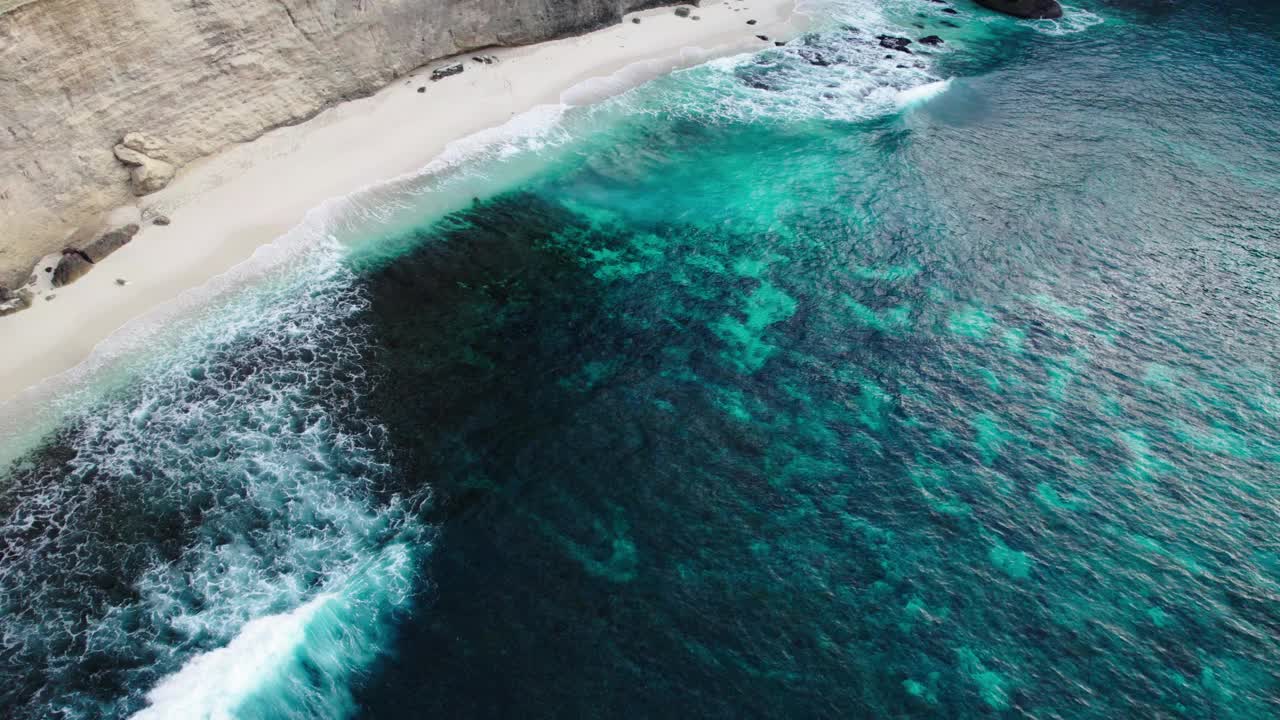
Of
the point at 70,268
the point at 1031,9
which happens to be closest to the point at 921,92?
the point at 1031,9

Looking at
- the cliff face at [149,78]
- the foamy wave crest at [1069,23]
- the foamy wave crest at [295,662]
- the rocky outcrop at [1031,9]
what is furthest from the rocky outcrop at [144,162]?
the rocky outcrop at [1031,9]

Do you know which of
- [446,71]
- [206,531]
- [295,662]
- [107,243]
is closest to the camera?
[295,662]

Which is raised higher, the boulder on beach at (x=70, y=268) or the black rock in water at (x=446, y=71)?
the black rock in water at (x=446, y=71)

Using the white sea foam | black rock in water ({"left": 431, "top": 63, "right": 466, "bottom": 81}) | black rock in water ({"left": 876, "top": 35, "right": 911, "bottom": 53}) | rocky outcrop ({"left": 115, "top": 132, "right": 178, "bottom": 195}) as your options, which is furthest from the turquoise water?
black rock in water ({"left": 876, "top": 35, "right": 911, "bottom": 53})

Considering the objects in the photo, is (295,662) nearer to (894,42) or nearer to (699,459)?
(699,459)

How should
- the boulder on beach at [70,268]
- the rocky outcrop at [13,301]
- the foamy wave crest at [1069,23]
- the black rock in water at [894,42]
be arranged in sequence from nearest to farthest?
the rocky outcrop at [13,301]
the boulder on beach at [70,268]
the black rock in water at [894,42]
the foamy wave crest at [1069,23]

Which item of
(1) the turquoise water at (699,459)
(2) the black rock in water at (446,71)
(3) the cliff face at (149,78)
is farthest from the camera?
(2) the black rock in water at (446,71)

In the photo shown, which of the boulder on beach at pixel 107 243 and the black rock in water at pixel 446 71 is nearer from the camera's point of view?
the boulder on beach at pixel 107 243

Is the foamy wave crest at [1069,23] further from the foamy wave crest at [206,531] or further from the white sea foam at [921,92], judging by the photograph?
the foamy wave crest at [206,531]

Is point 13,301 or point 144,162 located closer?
point 13,301
